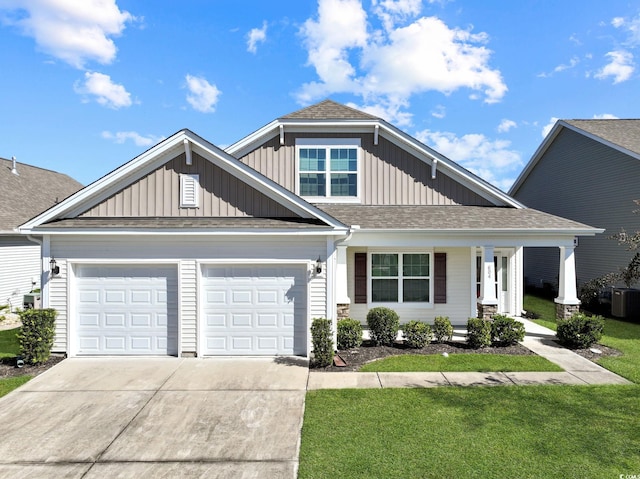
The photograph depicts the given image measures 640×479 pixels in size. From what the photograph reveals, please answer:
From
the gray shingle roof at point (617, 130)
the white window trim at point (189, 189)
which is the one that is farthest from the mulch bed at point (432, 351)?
the gray shingle roof at point (617, 130)

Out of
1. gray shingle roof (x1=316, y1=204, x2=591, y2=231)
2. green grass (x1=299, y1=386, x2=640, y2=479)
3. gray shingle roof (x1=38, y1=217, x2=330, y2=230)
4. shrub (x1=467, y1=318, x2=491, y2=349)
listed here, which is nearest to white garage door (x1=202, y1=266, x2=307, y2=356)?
gray shingle roof (x1=38, y1=217, x2=330, y2=230)

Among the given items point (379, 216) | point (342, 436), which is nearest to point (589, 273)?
point (379, 216)

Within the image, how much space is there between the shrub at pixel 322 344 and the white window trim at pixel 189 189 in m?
4.29

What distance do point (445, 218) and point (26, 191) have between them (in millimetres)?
21130

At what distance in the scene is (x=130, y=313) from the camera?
9062mm

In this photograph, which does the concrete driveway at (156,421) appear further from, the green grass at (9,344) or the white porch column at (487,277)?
the white porch column at (487,277)

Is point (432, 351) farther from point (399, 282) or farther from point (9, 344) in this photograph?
point (9, 344)

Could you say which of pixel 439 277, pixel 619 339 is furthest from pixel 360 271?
pixel 619 339

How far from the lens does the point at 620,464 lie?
4637mm

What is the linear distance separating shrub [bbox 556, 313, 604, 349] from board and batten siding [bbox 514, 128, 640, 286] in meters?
8.53

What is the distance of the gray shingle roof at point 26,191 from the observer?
16.3m

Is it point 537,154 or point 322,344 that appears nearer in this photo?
point 322,344

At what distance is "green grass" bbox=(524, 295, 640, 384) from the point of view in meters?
8.09

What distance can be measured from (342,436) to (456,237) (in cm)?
733
